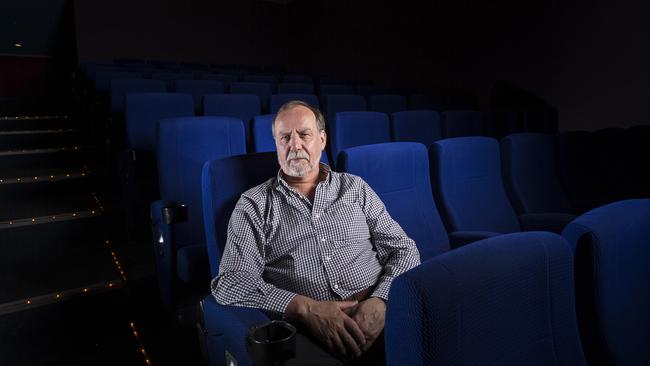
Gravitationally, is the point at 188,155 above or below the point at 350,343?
above

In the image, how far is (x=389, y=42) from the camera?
195 inches

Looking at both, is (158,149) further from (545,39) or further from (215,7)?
(215,7)

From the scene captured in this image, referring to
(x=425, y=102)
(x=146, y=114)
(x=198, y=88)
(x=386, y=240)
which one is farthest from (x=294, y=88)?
(x=386, y=240)

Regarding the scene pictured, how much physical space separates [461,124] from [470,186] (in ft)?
3.50

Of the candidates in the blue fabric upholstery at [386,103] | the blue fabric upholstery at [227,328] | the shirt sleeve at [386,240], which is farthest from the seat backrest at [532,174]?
the blue fabric upholstery at [386,103]

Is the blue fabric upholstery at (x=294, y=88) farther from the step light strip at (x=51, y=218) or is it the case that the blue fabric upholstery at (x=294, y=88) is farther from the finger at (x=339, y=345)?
the finger at (x=339, y=345)

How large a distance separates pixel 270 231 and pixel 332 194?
0.54 ft

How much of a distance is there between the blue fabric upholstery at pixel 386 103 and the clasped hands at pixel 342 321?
2.10 metres

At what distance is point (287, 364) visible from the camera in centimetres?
63

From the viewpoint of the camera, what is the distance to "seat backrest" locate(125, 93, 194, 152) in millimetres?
1929

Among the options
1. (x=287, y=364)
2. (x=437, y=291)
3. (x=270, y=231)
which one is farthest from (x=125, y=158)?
(x=437, y=291)

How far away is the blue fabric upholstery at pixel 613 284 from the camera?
59 cm

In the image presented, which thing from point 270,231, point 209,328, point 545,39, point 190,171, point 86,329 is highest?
point 545,39

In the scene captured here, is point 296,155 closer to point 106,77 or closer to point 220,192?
point 220,192
